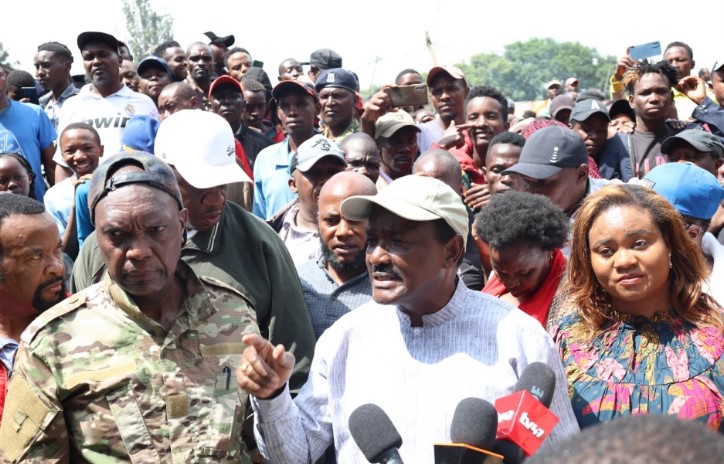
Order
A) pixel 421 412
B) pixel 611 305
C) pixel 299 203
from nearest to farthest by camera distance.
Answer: pixel 421 412
pixel 611 305
pixel 299 203

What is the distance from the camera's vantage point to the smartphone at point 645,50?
8930 mm

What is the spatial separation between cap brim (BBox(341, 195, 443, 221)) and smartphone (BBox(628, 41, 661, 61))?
6.46m

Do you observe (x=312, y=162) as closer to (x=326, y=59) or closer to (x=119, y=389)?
(x=119, y=389)

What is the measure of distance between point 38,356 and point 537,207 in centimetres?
250

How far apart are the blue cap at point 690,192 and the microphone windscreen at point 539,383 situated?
1.82 meters

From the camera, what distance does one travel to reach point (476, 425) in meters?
2.33

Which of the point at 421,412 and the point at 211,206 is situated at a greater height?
the point at 211,206

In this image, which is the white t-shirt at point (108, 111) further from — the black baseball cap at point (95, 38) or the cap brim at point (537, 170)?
the cap brim at point (537, 170)

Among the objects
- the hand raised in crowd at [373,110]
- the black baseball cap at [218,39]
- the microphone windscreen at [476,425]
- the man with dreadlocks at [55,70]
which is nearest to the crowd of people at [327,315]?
the microphone windscreen at [476,425]

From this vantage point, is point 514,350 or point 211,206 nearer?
point 514,350

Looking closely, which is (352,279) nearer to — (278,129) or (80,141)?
(80,141)

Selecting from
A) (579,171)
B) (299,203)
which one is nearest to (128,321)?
(299,203)

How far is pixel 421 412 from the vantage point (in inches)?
116

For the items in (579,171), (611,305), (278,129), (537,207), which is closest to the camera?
(611,305)
